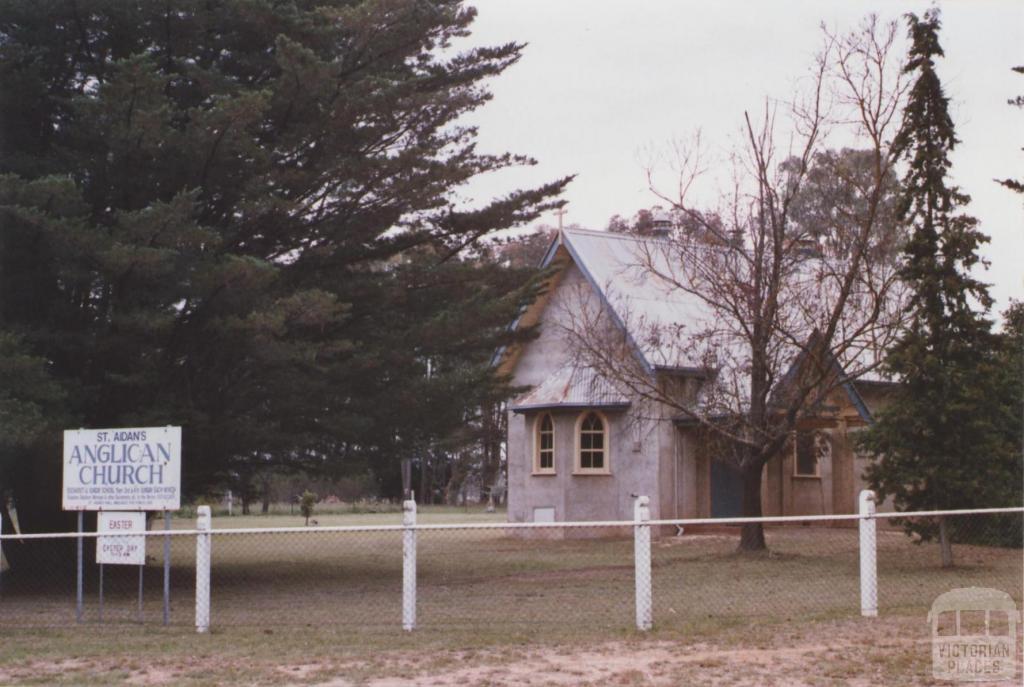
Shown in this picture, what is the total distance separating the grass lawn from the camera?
1196 centimetres

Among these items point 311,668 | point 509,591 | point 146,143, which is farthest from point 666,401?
point 311,668

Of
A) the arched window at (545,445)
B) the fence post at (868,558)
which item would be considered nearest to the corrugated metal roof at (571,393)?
the arched window at (545,445)

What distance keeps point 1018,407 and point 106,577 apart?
689 inches

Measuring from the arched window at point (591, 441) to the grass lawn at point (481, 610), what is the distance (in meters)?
3.11

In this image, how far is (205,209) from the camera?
22.3m

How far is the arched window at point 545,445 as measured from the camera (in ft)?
108

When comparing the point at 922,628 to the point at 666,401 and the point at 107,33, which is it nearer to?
the point at 666,401

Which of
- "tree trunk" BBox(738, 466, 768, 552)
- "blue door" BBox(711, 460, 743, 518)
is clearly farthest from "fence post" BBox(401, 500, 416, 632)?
"blue door" BBox(711, 460, 743, 518)

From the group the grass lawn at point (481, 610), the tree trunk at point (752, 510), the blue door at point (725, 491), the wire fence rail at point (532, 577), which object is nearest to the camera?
the grass lawn at point (481, 610)

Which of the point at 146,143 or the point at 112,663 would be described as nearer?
the point at 112,663

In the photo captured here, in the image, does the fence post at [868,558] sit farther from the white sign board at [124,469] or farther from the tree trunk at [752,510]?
the tree trunk at [752,510]

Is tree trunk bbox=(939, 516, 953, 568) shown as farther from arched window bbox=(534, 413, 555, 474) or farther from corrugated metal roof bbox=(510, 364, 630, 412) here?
arched window bbox=(534, 413, 555, 474)

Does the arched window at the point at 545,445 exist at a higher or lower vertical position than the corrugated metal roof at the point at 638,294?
lower

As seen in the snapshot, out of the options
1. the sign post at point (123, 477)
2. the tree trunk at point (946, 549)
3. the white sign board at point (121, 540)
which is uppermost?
the sign post at point (123, 477)
